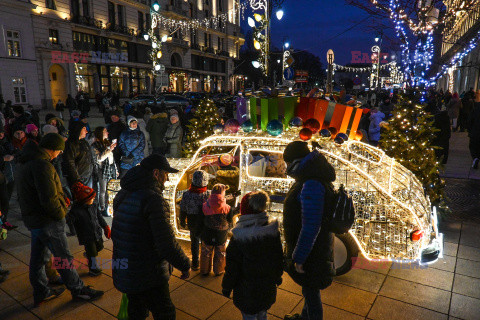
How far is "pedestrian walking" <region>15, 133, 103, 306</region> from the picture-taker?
3305 millimetres

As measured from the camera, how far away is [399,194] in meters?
4.12

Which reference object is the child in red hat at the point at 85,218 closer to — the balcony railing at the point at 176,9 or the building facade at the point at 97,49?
the building facade at the point at 97,49

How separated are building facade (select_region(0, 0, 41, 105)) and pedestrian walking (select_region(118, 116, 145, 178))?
22.8m

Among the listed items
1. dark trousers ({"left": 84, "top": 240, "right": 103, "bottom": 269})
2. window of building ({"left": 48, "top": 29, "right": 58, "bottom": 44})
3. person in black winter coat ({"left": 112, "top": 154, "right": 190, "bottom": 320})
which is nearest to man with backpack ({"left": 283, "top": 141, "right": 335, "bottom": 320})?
person in black winter coat ({"left": 112, "top": 154, "right": 190, "bottom": 320})

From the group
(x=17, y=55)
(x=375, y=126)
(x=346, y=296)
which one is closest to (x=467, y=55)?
(x=375, y=126)

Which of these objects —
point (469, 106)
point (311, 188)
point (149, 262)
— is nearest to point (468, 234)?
point (311, 188)

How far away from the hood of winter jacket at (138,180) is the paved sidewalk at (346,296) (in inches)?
72.6

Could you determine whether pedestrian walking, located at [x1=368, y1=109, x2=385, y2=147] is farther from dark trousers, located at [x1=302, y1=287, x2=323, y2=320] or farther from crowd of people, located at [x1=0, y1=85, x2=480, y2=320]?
dark trousers, located at [x1=302, y1=287, x2=323, y2=320]

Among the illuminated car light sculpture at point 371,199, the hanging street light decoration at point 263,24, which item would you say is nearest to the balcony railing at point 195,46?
the hanging street light decoration at point 263,24

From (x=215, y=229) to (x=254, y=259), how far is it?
60.0 inches

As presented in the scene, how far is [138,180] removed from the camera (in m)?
2.46

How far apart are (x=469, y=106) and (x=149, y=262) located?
1696cm

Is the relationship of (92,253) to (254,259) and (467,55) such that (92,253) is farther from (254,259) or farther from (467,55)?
(467,55)

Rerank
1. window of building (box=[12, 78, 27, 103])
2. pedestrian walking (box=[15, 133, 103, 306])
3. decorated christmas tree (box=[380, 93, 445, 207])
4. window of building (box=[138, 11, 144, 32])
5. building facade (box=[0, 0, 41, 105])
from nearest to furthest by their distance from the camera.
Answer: pedestrian walking (box=[15, 133, 103, 306]), decorated christmas tree (box=[380, 93, 445, 207]), building facade (box=[0, 0, 41, 105]), window of building (box=[12, 78, 27, 103]), window of building (box=[138, 11, 144, 32])
